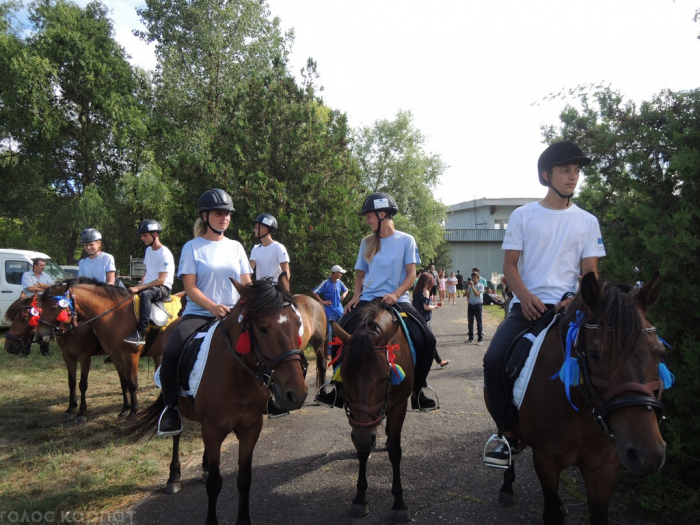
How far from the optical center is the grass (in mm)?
4102

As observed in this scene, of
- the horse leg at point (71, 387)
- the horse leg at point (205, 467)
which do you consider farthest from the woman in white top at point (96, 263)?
the horse leg at point (205, 467)

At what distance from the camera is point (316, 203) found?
11.7 m

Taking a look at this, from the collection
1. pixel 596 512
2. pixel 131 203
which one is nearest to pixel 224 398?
pixel 596 512

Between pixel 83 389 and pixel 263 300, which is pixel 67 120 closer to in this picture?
pixel 83 389

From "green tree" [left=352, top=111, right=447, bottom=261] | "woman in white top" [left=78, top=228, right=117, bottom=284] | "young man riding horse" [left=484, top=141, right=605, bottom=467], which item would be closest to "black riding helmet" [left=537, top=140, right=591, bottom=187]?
"young man riding horse" [left=484, top=141, right=605, bottom=467]

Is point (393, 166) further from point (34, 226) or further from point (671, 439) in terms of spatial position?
point (671, 439)

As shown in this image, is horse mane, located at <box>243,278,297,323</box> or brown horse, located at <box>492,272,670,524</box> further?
A: horse mane, located at <box>243,278,297,323</box>

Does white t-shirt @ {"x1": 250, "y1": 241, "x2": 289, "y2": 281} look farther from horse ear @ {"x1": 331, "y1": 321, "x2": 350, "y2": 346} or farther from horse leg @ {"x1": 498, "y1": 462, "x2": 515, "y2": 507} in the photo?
horse leg @ {"x1": 498, "y1": 462, "x2": 515, "y2": 507}

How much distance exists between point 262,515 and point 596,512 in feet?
8.71

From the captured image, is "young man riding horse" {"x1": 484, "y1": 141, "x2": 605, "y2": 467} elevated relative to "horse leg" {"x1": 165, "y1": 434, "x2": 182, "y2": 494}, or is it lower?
elevated

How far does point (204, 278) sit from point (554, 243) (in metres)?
3.01

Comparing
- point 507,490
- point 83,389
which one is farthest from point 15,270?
point 507,490

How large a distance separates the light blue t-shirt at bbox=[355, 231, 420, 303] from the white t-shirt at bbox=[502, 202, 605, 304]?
135 centimetres

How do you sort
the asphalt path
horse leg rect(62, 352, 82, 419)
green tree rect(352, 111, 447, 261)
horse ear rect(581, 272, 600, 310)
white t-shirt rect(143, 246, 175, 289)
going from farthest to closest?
green tree rect(352, 111, 447, 261) < white t-shirt rect(143, 246, 175, 289) < horse leg rect(62, 352, 82, 419) < the asphalt path < horse ear rect(581, 272, 600, 310)
